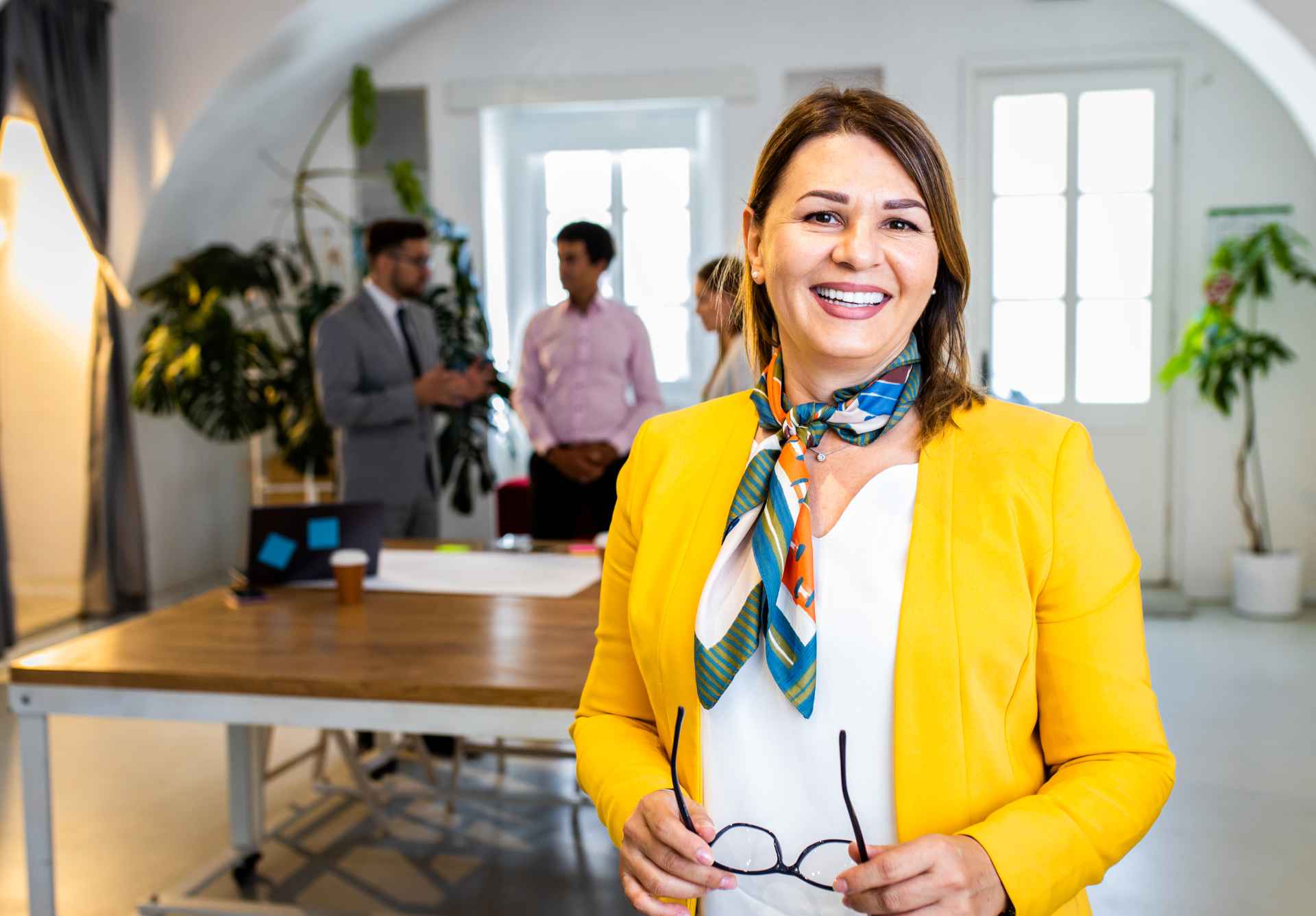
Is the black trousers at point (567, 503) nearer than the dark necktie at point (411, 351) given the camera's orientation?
No

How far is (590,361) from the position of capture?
4.89 m

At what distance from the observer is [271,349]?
248 inches

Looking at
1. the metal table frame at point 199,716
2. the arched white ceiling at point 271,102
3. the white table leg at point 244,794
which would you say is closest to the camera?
the metal table frame at point 199,716

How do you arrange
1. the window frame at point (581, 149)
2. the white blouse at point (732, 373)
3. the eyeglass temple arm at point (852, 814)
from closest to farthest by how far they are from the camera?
the eyeglass temple arm at point (852, 814) < the white blouse at point (732, 373) < the window frame at point (581, 149)

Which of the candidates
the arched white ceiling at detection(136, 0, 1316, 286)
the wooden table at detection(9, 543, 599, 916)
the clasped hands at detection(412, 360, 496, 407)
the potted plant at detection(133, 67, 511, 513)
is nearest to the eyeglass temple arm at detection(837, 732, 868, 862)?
the wooden table at detection(9, 543, 599, 916)

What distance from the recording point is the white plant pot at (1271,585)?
622 cm

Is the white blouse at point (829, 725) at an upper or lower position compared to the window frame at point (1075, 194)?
lower

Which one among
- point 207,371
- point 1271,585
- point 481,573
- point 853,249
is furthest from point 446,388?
point 1271,585

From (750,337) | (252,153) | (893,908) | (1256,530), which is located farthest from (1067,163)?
(893,908)

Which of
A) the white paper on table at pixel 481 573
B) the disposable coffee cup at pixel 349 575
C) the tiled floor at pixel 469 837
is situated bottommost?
the tiled floor at pixel 469 837

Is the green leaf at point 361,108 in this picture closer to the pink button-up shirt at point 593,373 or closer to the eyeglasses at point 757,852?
the pink button-up shirt at point 593,373

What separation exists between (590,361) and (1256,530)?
380 centimetres

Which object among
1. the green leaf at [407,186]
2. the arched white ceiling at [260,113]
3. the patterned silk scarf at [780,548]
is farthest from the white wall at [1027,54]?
the patterned silk scarf at [780,548]

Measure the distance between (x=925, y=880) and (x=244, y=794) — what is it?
2.72 meters
